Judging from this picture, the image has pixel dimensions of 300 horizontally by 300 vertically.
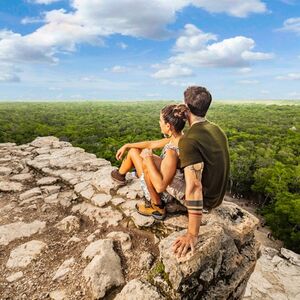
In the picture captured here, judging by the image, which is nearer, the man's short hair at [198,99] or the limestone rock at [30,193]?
the man's short hair at [198,99]

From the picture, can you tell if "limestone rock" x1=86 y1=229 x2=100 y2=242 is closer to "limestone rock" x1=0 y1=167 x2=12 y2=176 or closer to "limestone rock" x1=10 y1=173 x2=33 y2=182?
"limestone rock" x1=10 y1=173 x2=33 y2=182

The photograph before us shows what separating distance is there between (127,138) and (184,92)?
31.7 metres

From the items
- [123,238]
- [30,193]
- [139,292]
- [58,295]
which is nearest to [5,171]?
[30,193]

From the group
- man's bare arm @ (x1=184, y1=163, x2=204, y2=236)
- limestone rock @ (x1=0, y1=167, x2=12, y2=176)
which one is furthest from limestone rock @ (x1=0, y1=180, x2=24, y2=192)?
man's bare arm @ (x1=184, y1=163, x2=204, y2=236)

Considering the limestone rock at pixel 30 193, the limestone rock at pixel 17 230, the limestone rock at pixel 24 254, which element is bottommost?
the limestone rock at pixel 24 254

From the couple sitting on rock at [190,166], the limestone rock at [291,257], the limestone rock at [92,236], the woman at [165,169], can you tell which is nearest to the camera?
the couple sitting on rock at [190,166]

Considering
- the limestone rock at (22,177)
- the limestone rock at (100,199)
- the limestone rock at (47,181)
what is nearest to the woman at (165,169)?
the limestone rock at (100,199)

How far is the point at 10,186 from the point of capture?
5.55m

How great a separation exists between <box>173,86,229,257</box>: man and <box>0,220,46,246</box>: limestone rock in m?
2.16

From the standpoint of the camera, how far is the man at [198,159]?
2975 mm

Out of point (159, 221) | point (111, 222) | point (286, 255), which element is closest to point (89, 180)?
point (111, 222)

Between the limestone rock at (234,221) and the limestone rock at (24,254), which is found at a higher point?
the limestone rock at (234,221)

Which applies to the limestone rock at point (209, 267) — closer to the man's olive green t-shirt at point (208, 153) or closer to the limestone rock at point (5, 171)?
the man's olive green t-shirt at point (208, 153)

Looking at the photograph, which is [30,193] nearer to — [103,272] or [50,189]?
[50,189]
